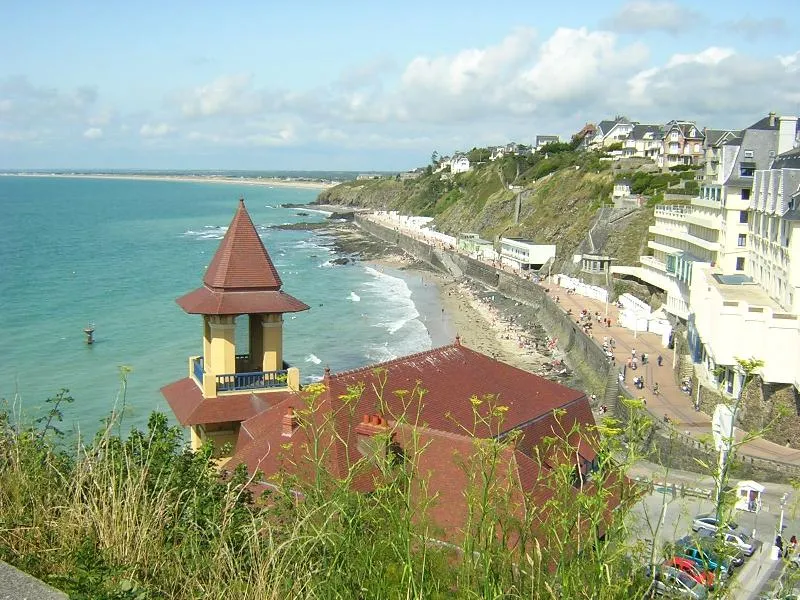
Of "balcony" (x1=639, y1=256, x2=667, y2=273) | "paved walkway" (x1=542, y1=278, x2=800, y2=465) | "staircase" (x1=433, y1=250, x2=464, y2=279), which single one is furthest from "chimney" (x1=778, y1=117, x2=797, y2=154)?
"staircase" (x1=433, y1=250, x2=464, y2=279)

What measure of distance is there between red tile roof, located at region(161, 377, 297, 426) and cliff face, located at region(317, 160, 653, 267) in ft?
155

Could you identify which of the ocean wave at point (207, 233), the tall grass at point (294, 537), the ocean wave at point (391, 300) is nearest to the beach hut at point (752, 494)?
the tall grass at point (294, 537)

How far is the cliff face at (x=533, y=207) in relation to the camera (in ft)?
205

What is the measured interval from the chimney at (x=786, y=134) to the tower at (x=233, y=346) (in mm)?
28281

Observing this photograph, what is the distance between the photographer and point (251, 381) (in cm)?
1552

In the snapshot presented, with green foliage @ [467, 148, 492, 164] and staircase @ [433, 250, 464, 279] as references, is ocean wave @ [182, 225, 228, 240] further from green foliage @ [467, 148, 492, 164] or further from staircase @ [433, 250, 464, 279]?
green foliage @ [467, 148, 492, 164]

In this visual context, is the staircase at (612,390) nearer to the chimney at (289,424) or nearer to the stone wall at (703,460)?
the stone wall at (703,460)

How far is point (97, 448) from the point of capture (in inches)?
322

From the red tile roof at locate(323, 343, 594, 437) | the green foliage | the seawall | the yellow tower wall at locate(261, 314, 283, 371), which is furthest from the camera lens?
the green foliage

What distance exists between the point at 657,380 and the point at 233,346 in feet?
75.7

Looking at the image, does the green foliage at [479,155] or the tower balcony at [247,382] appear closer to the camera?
the tower balcony at [247,382]

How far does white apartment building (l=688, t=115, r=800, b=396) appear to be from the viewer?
25672mm

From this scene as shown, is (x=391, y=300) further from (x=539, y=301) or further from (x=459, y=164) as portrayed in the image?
(x=459, y=164)

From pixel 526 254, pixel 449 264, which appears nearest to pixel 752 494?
pixel 526 254
